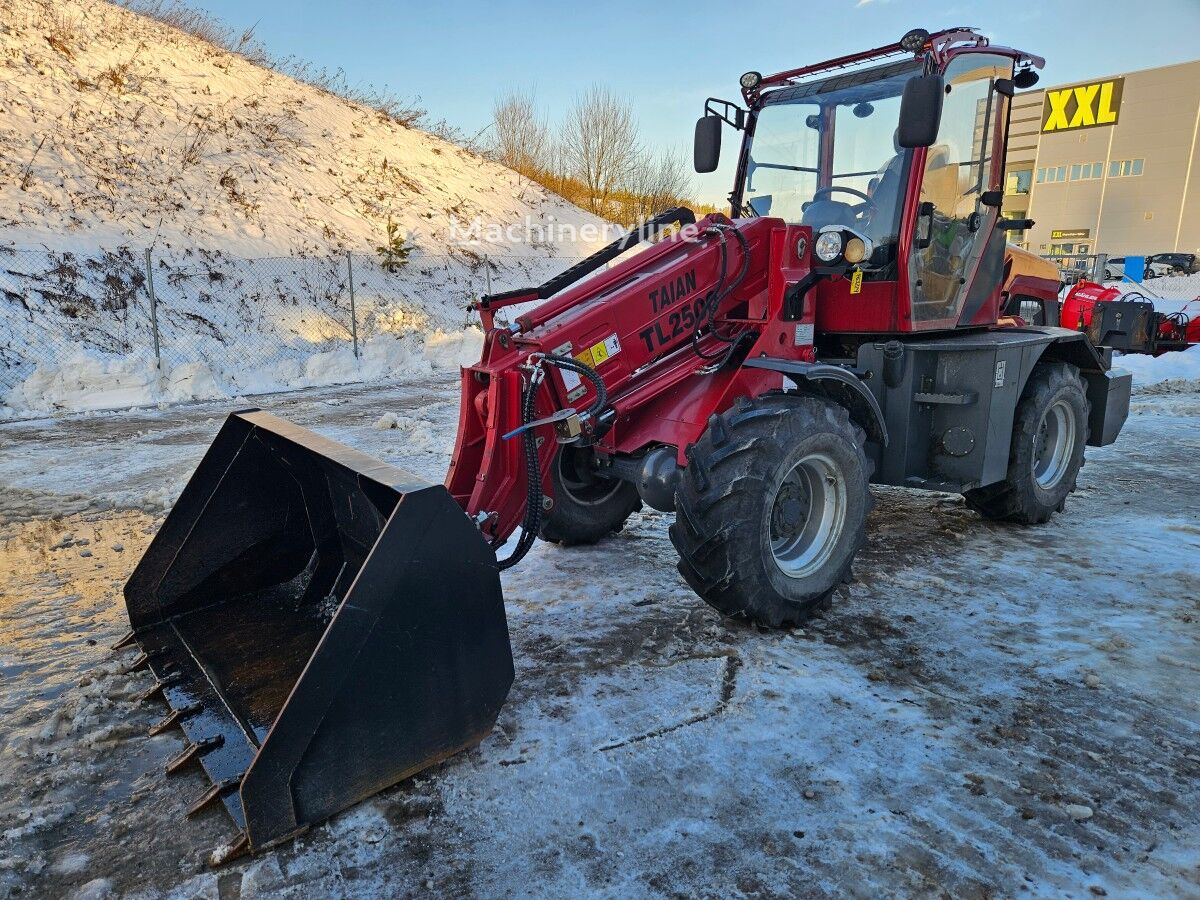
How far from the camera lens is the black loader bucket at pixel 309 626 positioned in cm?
239

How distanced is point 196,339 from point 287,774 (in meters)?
12.3

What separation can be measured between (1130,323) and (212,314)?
14894mm

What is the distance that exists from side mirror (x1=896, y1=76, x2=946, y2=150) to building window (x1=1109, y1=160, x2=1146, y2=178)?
50.6 m

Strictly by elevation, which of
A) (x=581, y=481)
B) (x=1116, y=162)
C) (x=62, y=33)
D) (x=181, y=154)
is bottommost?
(x=581, y=481)

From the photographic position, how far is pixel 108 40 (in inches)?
692

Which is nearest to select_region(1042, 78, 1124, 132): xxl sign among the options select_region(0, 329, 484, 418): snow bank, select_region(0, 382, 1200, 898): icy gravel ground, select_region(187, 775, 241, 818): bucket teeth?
select_region(0, 329, 484, 418): snow bank

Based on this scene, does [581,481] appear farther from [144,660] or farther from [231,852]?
[231,852]

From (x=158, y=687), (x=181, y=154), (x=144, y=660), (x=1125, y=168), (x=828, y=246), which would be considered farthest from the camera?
(x=1125, y=168)

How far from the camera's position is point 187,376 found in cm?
1122

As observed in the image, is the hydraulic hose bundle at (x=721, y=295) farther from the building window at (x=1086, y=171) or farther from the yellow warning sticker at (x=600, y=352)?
the building window at (x=1086, y=171)

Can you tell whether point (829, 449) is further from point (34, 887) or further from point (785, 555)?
point (34, 887)

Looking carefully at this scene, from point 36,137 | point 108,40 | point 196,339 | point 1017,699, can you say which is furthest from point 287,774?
point 108,40

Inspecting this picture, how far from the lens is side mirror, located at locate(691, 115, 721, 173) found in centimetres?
502

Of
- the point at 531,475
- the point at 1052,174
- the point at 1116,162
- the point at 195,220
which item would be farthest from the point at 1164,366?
the point at 1052,174
